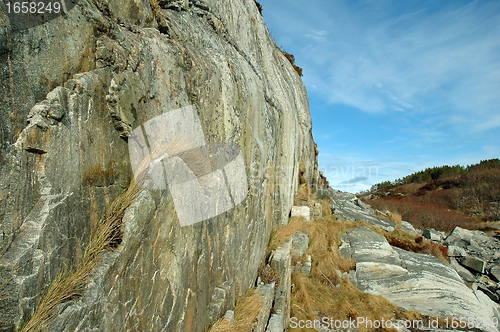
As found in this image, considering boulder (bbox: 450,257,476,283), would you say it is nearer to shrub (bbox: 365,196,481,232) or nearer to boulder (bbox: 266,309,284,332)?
shrub (bbox: 365,196,481,232)

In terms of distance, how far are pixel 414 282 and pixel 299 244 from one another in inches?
121

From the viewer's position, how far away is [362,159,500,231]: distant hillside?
65.8ft

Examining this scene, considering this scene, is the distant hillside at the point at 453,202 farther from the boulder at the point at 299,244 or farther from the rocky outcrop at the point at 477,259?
the boulder at the point at 299,244

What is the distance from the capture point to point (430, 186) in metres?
32.5

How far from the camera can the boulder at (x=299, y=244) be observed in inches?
297

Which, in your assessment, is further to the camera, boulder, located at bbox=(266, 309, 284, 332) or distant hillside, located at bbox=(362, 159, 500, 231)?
distant hillside, located at bbox=(362, 159, 500, 231)

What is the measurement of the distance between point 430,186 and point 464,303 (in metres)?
30.5

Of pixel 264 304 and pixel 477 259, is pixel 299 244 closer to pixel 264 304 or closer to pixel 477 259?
pixel 264 304

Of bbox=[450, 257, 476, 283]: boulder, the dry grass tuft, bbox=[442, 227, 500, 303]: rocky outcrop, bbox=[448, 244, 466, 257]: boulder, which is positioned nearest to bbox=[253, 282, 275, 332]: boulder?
the dry grass tuft

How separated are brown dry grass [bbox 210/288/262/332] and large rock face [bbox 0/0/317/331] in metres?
0.18

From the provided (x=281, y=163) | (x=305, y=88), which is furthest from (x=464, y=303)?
(x=305, y=88)

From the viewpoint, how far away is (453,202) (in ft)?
84.1

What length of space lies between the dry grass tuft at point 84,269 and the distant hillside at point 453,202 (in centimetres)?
2174

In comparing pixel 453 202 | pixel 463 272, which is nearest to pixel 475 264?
pixel 463 272
